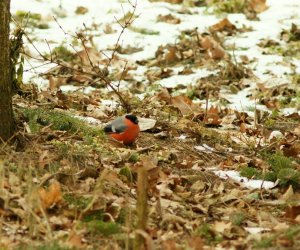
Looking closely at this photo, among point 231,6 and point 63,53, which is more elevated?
point 231,6

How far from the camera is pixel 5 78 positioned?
5082 millimetres

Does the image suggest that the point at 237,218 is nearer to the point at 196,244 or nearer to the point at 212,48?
the point at 196,244

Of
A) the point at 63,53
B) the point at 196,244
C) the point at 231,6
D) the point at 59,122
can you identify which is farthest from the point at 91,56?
the point at 196,244

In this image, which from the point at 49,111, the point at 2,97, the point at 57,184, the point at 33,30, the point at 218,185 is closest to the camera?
the point at 57,184

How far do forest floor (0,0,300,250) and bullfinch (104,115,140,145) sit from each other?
72 millimetres

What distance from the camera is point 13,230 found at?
13.6 ft

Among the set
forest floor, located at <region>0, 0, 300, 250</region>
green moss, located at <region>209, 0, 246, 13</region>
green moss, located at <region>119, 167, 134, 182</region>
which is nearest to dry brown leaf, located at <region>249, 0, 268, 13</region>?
forest floor, located at <region>0, 0, 300, 250</region>

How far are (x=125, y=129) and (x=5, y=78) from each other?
139cm

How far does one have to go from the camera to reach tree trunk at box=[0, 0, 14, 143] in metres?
4.99

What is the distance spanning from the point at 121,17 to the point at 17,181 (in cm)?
813

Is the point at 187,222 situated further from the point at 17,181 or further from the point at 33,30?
the point at 33,30

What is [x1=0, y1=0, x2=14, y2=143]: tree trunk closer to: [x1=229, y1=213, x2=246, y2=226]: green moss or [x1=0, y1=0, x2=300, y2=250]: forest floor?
[x1=0, y1=0, x2=300, y2=250]: forest floor

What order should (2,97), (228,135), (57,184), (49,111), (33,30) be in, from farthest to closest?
(33,30) < (228,135) < (49,111) < (2,97) < (57,184)

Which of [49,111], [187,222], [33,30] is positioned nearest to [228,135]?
[49,111]
